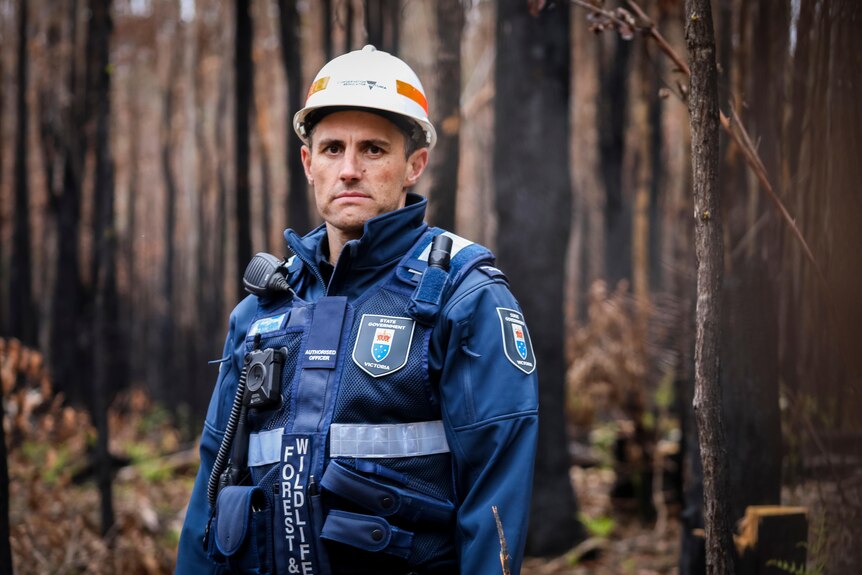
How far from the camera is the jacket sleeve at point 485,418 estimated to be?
242 centimetres

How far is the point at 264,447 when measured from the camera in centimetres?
269

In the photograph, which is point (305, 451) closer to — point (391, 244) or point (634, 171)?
point (391, 244)

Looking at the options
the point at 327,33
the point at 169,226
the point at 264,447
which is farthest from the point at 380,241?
the point at 169,226

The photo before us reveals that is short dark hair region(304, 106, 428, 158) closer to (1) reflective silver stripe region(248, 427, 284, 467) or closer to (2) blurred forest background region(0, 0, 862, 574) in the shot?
(2) blurred forest background region(0, 0, 862, 574)

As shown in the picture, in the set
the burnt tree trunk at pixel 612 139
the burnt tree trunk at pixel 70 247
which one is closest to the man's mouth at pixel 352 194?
the burnt tree trunk at pixel 70 247

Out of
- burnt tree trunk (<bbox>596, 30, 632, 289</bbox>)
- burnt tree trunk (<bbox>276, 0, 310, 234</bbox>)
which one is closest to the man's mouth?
burnt tree trunk (<bbox>276, 0, 310, 234</bbox>)

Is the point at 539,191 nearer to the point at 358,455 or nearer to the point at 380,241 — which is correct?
the point at 380,241

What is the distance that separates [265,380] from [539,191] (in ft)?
15.5

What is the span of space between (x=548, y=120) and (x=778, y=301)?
361 cm

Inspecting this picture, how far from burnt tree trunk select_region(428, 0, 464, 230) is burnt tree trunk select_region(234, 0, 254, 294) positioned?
2.50m

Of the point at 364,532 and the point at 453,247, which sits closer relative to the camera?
the point at 364,532

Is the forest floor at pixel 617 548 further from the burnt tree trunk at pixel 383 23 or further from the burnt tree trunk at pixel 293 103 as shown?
the burnt tree trunk at pixel 383 23

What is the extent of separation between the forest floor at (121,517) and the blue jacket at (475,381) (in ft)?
11.0

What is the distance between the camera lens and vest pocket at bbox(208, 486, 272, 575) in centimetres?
260
